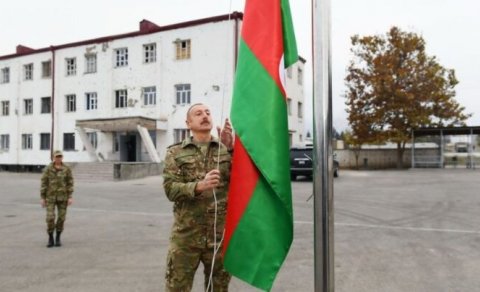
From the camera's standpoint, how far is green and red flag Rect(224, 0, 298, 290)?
2.31 metres

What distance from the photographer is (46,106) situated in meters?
32.7

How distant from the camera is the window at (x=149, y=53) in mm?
28172

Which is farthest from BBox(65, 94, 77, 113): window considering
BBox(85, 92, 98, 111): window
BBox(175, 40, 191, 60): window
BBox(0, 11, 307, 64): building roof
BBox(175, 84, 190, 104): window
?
BBox(175, 40, 191, 60): window

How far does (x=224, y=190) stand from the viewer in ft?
10.1

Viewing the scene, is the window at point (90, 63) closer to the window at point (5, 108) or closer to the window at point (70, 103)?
the window at point (70, 103)

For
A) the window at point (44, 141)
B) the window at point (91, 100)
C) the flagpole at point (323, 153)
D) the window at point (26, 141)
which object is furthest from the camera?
the window at point (26, 141)

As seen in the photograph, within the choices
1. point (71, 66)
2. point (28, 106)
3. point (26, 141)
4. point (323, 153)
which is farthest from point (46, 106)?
point (323, 153)

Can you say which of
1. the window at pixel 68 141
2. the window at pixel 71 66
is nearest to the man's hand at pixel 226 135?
the window at pixel 68 141

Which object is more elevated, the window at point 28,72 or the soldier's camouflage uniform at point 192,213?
the window at point 28,72

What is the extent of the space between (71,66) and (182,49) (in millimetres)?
10212

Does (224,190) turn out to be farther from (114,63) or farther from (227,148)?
(114,63)

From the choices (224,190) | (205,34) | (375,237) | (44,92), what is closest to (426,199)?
(375,237)

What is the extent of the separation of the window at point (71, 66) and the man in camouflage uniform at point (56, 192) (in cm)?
2656

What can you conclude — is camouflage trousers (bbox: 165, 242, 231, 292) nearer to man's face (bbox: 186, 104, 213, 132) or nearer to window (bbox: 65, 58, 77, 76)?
man's face (bbox: 186, 104, 213, 132)
